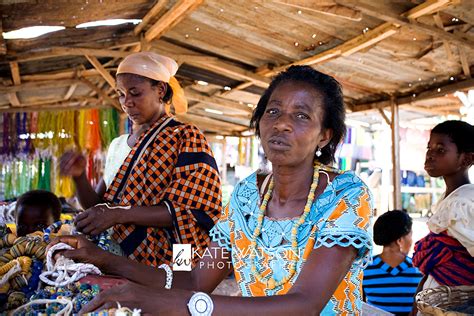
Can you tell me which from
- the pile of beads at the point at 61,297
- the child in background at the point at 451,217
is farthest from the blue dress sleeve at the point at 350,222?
the child in background at the point at 451,217

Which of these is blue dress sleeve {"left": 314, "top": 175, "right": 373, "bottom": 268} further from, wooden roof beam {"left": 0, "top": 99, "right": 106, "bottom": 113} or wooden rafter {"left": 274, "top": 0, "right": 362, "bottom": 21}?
wooden roof beam {"left": 0, "top": 99, "right": 106, "bottom": 113}

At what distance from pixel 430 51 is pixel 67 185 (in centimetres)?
470

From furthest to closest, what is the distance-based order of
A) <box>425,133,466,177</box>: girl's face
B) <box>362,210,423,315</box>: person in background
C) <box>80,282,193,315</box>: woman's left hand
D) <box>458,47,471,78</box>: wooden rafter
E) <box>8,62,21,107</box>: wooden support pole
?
<box>8,62,21,107</box>: wooden support pole < <box>458,47,471,78</box>: wooden rafter < <box>362,210,423,315</box>: person in background < <box>425,133,466,177</box>: girl's face < <box>80,282,193,315</box>: woman's left hand

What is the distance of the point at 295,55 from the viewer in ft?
18.8

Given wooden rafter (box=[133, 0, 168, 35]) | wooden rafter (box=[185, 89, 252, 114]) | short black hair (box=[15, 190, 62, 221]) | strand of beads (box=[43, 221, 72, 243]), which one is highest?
wooden rafter (box=[133, 0, 168, 35])

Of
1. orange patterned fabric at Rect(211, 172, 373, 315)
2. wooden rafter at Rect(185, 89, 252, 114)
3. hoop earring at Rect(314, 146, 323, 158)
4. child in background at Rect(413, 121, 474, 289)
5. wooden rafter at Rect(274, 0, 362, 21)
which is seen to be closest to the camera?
orange patterned fabric at Rect(211, 172, 373, 315)

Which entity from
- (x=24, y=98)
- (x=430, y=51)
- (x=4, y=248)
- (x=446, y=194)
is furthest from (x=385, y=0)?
(x=24, y=98)

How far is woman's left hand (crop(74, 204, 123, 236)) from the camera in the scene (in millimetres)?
2020

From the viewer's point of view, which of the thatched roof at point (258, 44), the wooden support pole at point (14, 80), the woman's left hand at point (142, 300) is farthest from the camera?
the wooden support pole at point (14, 80)

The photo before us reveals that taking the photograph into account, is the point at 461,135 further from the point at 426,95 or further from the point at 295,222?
the point at 426,95

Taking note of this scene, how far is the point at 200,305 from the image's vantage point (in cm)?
121

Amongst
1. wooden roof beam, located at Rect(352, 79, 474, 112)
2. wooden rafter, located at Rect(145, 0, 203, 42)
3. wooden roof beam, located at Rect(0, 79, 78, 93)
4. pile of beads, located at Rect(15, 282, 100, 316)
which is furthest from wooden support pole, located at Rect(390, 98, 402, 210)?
pile of beads, located at Rect(15, 282, 100, 316)

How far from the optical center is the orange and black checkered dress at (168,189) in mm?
2299

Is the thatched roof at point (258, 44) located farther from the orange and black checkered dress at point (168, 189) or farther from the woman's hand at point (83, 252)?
the woman's hand at point (83, 252)
